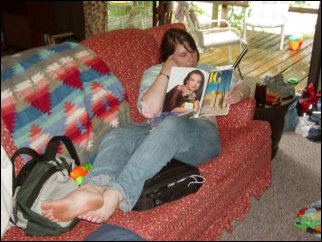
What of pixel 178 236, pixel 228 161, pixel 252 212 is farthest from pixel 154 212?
pixel 252 212

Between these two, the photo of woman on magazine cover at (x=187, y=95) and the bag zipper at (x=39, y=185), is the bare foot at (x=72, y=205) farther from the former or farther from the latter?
the photo of woman on magazine cover at (x=187, y=95)

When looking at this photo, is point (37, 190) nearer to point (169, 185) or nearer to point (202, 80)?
point (169, 185)

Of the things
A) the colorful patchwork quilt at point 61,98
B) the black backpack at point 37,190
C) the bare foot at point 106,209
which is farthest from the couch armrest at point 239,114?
the black backpack at point 37,190

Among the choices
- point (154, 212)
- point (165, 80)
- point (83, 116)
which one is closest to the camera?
point (154, 212)

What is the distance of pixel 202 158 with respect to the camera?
171cm

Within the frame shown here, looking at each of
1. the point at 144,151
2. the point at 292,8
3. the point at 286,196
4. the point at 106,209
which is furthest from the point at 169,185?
the point at 292,8

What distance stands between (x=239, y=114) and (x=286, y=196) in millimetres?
573

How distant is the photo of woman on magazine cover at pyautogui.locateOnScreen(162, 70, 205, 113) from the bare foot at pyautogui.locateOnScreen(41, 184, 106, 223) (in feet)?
2.17

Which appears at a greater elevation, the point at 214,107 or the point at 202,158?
the point at 214,107

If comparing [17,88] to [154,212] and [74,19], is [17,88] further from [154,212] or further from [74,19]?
[74,19]

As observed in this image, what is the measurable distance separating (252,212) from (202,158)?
22.4 inches

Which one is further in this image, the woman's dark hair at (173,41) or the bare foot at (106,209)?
the woman's dark hair at (173,41)

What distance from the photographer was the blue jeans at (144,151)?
4.65 ft

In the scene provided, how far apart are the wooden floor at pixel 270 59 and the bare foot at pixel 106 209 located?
7.99ft
